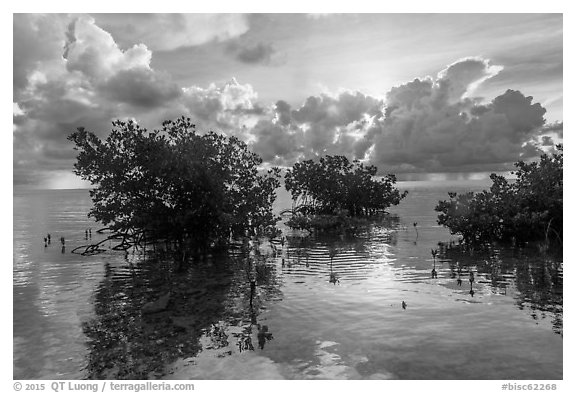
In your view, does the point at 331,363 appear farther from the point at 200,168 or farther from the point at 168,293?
the point at 200,168

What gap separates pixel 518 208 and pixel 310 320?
24.1 meters

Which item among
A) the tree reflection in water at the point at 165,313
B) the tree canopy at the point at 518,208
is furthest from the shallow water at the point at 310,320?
the tree canopy at the point at 518,208

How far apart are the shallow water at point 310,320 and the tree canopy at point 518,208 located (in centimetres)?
587

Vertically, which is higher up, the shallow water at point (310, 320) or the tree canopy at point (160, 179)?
the tree canopy at point (160, 179)

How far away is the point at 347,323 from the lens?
1599 cm

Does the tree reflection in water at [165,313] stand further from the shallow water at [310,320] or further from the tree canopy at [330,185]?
the tree canopy at [330,185]

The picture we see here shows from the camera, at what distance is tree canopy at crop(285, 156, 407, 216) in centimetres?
→ 6344

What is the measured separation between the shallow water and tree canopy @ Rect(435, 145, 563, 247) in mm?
5869

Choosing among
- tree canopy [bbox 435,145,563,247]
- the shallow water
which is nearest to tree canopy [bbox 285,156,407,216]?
tree canopy [bbox 435,145,563,247]

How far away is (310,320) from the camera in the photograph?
16500 millimetres

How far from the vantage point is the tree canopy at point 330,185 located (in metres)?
63.4

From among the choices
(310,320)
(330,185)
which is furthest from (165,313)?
(330,185)

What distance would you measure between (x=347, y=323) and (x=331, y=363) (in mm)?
3461

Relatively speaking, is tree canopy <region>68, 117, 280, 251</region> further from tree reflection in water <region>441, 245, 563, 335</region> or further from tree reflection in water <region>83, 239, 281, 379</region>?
tree reflection in water <region>441, 245, 563, 335</region>
